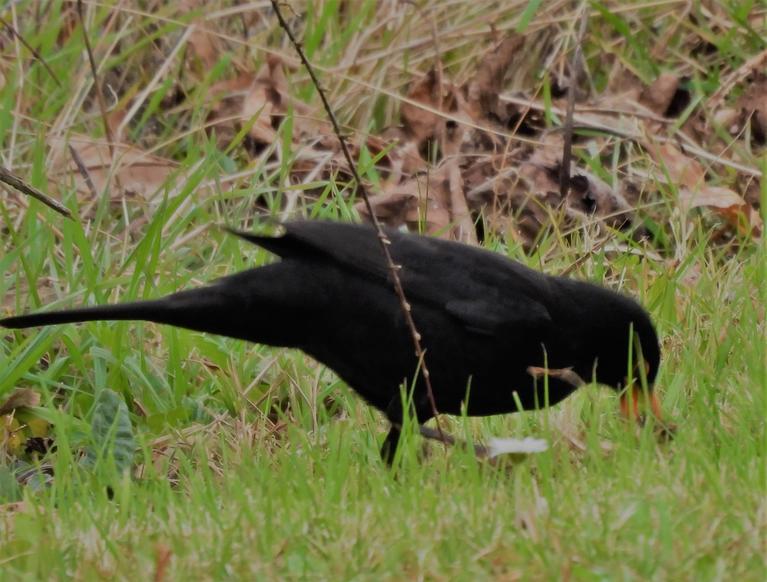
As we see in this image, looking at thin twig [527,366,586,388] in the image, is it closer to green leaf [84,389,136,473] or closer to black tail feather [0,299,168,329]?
black tail feather [0,299,168,329]

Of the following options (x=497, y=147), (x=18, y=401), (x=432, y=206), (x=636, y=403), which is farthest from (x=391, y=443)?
(x=497, y=147)

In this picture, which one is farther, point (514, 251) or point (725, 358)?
point (514, 251)

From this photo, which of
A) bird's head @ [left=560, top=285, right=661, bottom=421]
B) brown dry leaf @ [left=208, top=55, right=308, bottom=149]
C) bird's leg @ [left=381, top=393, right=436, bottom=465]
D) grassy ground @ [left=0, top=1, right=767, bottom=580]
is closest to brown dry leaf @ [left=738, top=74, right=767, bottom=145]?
grassy ground @ [left=0, top=1, right=767, bottom=580]

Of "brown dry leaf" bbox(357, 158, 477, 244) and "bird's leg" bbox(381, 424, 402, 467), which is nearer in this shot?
"bird's leg" bbox(381, 424, 402, 467)

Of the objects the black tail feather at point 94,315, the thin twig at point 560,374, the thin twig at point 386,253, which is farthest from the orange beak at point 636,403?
the black tail feather at point 94,315

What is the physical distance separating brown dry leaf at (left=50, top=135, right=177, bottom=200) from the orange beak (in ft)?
8.46

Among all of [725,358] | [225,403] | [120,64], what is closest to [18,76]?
[120,64]

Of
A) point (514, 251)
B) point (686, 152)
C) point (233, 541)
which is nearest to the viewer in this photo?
point (233, 541)

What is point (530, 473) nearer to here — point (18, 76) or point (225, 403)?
point (225, 403)

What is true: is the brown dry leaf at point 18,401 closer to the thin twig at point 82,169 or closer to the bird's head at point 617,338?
the thin twig at point 82,169

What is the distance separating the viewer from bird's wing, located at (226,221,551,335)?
12.3 feet

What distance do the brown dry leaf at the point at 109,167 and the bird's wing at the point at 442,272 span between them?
2.15 m

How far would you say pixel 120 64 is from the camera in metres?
7.11

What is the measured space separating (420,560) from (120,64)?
4.97 meters
